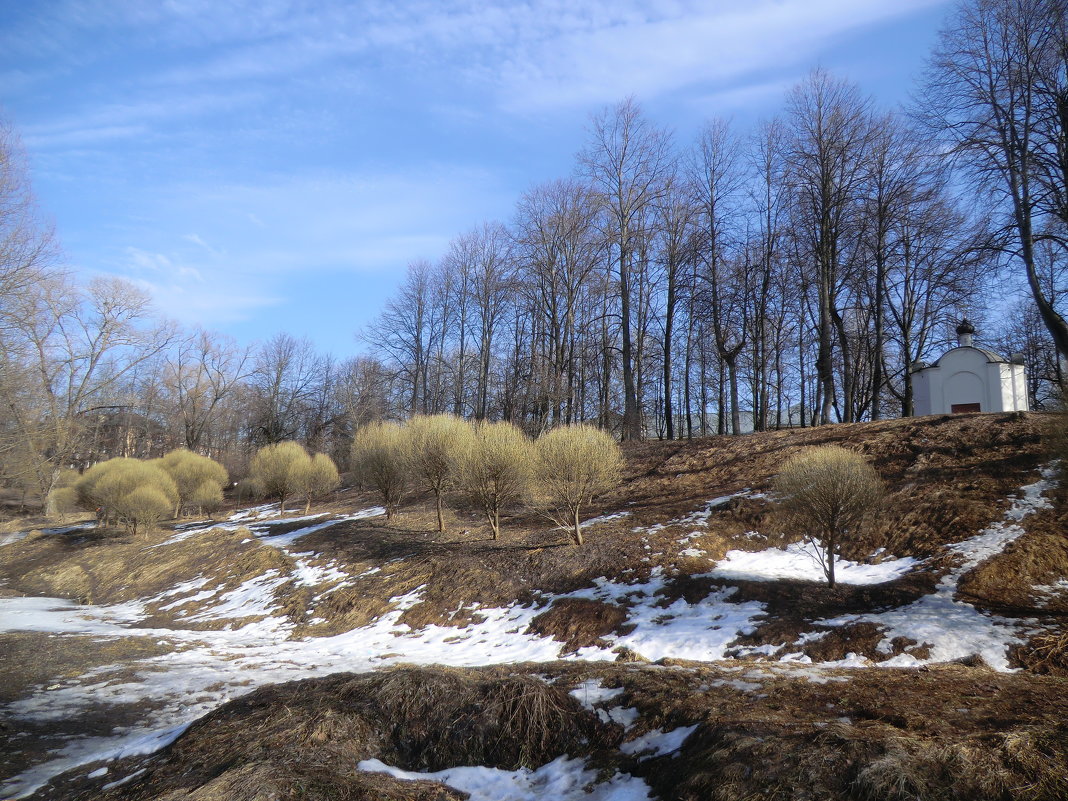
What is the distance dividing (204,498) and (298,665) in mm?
25348

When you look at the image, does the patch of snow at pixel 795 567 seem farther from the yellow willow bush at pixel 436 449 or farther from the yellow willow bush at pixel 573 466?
the yellow willow bush at pixel 436 449

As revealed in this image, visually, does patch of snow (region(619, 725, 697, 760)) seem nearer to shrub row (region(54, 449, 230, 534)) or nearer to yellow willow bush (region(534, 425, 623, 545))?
yellow willow bush (region(534, 425, 623, 545))

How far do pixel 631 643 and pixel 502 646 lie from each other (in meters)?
2.57

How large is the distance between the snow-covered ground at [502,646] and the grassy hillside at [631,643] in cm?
6

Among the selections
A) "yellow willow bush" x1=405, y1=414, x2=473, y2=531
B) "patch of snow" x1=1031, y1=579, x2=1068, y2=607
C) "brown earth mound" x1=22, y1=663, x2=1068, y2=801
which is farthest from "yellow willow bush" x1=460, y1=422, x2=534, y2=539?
"patch of snow" x1=1031, y1=579, x2=1068, y2=607

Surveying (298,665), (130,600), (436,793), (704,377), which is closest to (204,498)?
(130,600)

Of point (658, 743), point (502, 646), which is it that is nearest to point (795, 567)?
point (502, 646)

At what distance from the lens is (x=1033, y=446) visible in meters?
12.8

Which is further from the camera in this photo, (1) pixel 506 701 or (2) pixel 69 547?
(2) pixel 69 547

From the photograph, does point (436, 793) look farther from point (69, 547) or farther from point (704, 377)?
point (704, 377)

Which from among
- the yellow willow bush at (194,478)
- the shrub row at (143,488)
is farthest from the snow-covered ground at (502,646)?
the yellow willow bush at (194,478)

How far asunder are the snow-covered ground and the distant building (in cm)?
1047

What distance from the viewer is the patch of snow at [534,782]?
4.11m

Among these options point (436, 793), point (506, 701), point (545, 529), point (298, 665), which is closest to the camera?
point (436, 793)
